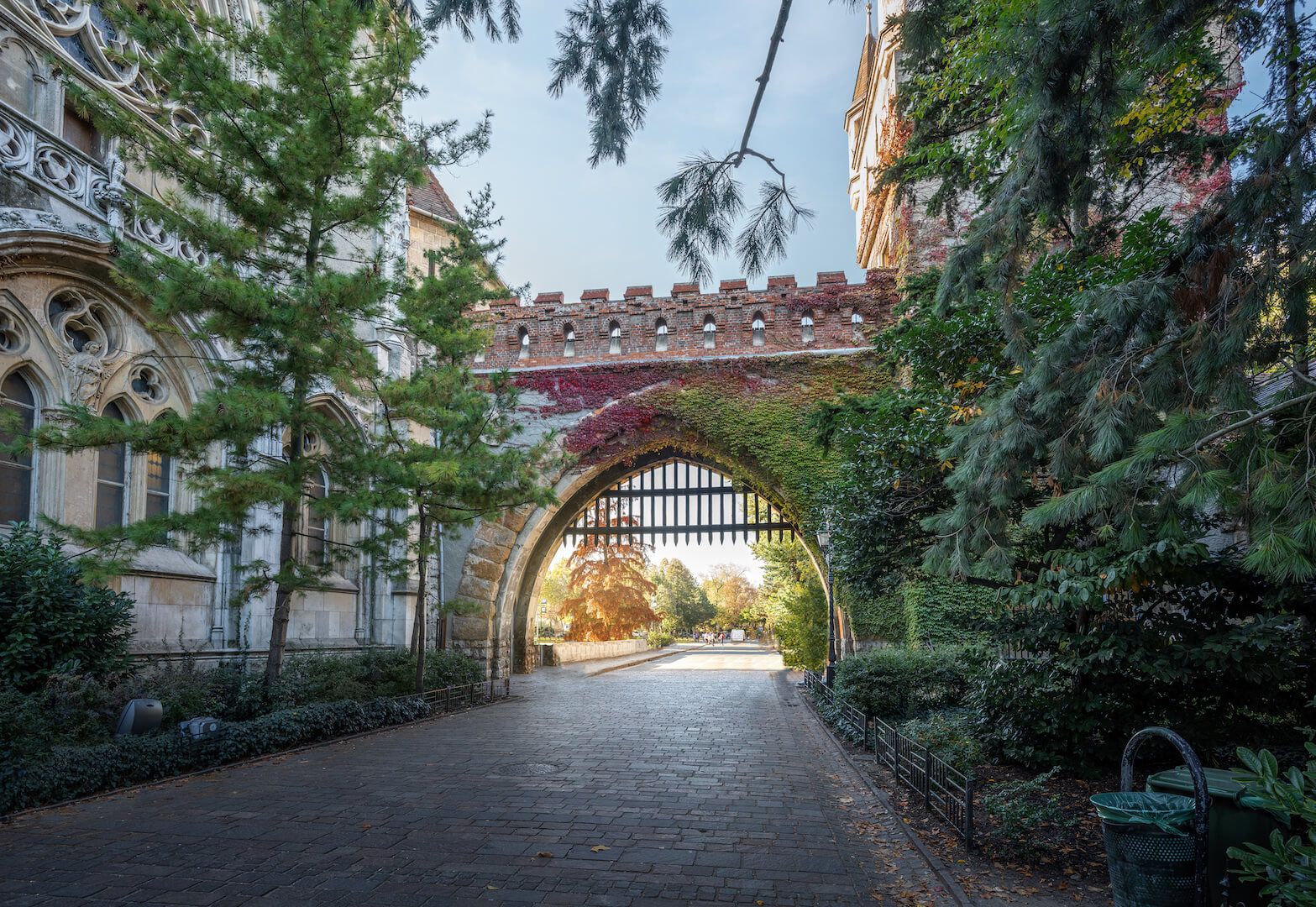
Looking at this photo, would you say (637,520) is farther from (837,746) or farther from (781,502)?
(837,746)

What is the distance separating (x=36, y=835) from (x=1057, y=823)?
281 inches

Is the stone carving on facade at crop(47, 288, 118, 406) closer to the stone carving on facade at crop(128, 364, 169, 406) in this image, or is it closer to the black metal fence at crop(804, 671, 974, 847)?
the stone carving on facade at crop(128, 364, 169, 406)

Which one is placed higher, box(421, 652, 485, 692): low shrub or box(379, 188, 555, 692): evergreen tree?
box(379, 188, 555, 692): evergreen tree

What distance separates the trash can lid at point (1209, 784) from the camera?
4.00 metres

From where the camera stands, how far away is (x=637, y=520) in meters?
21.8

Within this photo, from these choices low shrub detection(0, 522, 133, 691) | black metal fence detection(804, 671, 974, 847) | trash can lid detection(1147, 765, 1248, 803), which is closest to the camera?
trash can lid detection(1147, 765, 1248, 803)

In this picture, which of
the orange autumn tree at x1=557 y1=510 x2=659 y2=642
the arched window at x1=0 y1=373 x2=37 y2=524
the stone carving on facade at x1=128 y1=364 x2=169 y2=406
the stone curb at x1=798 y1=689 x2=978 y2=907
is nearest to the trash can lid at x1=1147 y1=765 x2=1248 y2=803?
the stone curb at x1=798 y1=689 x2=978 y2=907

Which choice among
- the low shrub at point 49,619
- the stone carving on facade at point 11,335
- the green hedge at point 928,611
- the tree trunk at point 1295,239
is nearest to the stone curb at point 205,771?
the low shrub at point 49,619

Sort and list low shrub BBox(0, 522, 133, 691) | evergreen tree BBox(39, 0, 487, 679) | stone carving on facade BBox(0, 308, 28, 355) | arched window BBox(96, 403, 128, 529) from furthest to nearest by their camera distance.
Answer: arched window BBox(96, 403, 128, 529), stone carving on facade BBox(0, 308, 28, 355), evergreen tree BBox(39, 0, 487, 679), low shrub BBox(0, 522, 133, 691)

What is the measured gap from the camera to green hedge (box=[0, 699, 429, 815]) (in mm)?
6363

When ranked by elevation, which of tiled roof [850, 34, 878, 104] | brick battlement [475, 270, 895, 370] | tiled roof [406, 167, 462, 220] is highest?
tiled roof [850, 34, 878, 104]

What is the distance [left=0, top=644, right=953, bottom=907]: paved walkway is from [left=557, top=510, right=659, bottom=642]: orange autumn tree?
81.2ft

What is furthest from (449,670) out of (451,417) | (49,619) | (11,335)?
(11,335)

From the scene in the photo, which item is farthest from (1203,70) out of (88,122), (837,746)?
(88,122)
